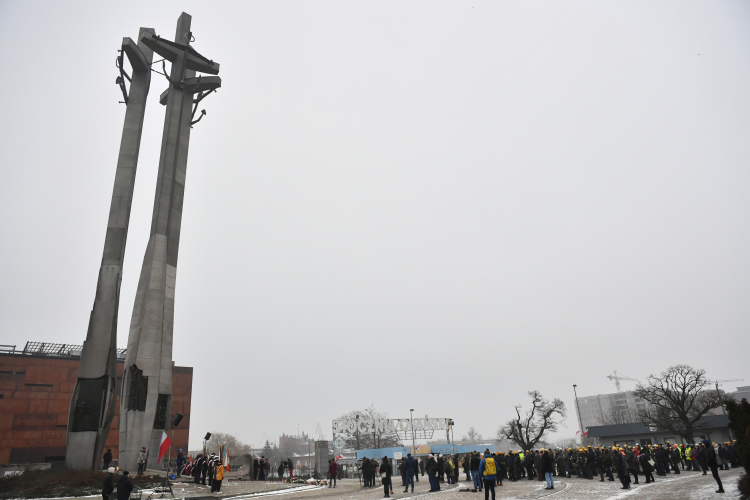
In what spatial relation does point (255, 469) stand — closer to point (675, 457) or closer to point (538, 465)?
point (538, 465)

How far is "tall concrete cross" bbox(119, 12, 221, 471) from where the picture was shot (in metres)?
27.9

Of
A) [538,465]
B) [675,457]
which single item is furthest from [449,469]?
[675,457]

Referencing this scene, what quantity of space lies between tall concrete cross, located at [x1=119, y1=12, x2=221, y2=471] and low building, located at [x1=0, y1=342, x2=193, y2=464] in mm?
26645

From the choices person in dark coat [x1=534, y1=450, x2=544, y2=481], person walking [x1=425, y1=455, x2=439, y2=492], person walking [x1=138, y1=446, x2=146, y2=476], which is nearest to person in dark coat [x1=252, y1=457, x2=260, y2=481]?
person walking [x1=138, y1=446, x2=146, y2=476]

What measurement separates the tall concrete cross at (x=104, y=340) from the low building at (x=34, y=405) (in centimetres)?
2878

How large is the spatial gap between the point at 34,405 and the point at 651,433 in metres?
67.7

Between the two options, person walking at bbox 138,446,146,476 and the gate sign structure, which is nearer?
person walking at bbox 138,446,146,476

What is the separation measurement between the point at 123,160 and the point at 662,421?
54809 millimetres

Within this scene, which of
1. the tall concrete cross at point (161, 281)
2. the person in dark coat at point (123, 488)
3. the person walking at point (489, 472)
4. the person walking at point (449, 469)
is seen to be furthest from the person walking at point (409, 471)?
the tall concrete cross at point (161, 281)

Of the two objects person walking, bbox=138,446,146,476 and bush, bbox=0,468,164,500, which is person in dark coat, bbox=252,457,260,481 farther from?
bush, bbox=0,468,164,500

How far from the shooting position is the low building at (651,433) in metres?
51.9

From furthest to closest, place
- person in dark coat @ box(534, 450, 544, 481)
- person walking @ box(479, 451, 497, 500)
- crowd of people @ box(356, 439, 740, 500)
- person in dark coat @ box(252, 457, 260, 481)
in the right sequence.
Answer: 1. person in dark coat @ box(252, 457, 260, 481)
2. person in dark coat @ box(534, 450, 544, 481)
3. crowd of people @ box(356, 439, 740, 500)
4. person walking @ box(479, 451, 497, 500)

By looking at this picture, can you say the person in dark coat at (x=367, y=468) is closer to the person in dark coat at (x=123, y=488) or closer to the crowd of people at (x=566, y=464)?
the crowd of people at (x=566, y=464)

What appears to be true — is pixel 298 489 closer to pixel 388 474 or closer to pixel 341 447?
pixel 388 474
